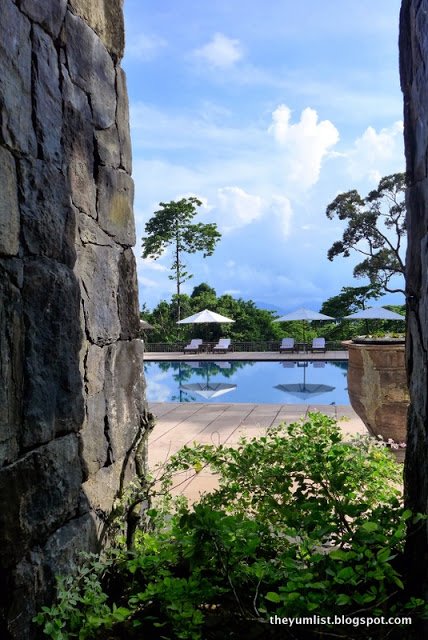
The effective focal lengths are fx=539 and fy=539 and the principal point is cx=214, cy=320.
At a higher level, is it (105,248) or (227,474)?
(105,248)

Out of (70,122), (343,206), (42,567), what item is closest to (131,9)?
(70,122)

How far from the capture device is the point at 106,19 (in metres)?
2.39

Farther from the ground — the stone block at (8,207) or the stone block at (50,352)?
the stone block at (8,207)

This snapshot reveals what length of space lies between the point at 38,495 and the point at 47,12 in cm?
159

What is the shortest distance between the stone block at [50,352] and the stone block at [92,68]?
0.79 m

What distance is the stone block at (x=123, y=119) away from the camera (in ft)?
8.14

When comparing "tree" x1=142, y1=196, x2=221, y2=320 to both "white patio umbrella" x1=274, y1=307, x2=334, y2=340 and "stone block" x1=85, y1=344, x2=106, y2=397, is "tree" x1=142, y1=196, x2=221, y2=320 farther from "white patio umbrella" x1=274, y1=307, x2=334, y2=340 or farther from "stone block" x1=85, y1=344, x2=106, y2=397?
"stone block" x1=85, y1=344, x2=106, y2=397

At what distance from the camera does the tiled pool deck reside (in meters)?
4.80

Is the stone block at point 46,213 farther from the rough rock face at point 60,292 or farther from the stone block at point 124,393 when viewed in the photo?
the stone block at point 124,393

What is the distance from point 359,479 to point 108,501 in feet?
3.40

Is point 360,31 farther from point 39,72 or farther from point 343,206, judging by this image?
point 343,206

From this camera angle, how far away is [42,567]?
5.52 feet

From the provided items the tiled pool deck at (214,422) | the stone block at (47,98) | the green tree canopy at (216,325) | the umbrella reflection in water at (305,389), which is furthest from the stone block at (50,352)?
the green tree canopy at (216,325)

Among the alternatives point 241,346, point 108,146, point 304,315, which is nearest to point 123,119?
point 108,146
